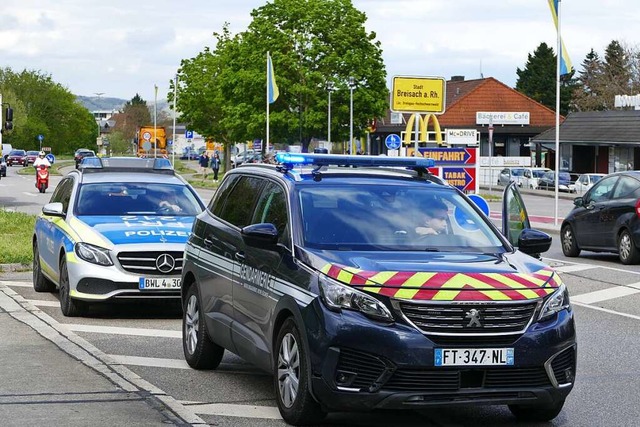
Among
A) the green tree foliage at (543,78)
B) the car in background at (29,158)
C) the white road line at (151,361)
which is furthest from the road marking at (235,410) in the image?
the green tree foliage at (543,78)

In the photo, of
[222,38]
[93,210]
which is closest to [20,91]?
[222,38]

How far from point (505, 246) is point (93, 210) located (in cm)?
708

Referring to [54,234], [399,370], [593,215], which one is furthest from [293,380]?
[593,215]

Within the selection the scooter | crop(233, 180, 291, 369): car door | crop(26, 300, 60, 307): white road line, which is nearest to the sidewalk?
crop(233, 180, 291, 369): car door

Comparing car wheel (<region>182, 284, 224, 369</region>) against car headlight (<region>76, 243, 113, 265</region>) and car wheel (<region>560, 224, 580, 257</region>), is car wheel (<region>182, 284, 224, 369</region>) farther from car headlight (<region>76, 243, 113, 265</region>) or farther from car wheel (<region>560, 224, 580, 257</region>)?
car wheel (<region>560, 224, 580, 257</region>)

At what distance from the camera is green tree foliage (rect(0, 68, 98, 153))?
170 m

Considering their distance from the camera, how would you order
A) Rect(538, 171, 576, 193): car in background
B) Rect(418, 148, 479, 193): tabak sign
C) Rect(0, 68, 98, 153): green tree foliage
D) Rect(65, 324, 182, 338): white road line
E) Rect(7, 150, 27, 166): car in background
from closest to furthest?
Rect(65, 324, 182, 338): white road line → Rect(418, 148, 479, 193): tabak sign → Rect(538, 171, 576, 193): car in background → Rect(7, 150, 27, 166): car in background → Rect(0, 68, 98, 153): green tree foliage

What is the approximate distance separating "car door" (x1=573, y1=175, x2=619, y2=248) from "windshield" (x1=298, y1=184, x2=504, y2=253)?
13507 mm

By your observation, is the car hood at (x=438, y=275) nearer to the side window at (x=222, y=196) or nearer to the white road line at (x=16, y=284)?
the side window at (x=222, y=196)

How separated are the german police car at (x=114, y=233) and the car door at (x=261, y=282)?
413 centimetres

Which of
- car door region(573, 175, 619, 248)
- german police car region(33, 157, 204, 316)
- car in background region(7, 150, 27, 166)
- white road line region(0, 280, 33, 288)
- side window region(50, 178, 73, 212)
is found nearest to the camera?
german police car region(33, 157, 204, 316)

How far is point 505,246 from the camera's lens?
823cm

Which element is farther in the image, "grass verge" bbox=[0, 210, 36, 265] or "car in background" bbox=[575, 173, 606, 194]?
"car in background" bbox=[575, 173, 606, 194]

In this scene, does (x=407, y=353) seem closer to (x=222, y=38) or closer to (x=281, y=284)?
(x=281, y=284)
